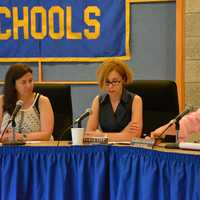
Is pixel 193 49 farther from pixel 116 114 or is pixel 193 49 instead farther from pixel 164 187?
pixel 164 187

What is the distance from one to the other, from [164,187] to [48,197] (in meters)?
0.62

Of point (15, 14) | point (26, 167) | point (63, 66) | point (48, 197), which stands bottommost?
point (48, 197)

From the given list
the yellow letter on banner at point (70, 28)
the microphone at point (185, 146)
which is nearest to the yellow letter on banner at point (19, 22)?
the yellow letter on banner at point (70, 28)

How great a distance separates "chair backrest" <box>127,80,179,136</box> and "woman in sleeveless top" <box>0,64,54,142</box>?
25.8 inches

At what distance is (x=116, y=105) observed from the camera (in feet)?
10.8

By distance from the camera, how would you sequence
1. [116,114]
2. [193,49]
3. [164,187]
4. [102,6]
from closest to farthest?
[164,187]
[116,114]
[193,49]
[102,6]

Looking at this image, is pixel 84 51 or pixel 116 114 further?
pixel 84 51

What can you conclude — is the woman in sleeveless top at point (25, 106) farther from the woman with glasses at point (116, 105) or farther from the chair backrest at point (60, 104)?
the woman with glasses at point (116, 105)

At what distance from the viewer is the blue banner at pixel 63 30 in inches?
175

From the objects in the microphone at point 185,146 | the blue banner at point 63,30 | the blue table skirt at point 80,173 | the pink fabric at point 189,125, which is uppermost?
the blue banner at point 63,30

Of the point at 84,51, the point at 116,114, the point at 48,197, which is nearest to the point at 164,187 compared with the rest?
the point at 48,197

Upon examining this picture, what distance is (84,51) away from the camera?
4543mm

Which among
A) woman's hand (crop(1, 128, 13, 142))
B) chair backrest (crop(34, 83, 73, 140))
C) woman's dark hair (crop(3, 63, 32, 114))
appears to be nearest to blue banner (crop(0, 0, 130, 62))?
chair backrest (crop(34, 83, 73, 140))

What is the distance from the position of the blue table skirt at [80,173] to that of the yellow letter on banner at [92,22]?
228 cm
